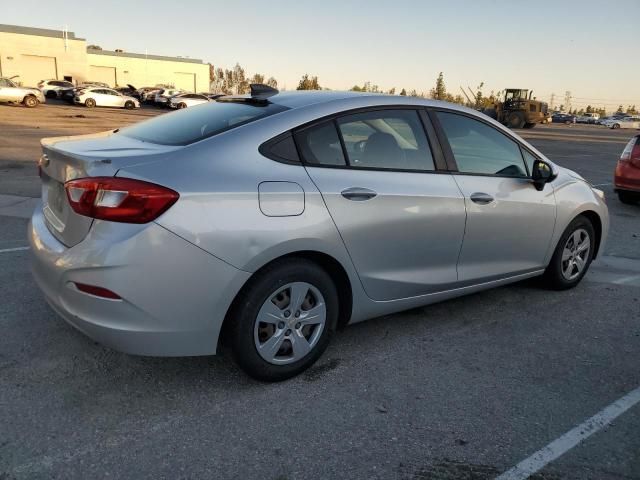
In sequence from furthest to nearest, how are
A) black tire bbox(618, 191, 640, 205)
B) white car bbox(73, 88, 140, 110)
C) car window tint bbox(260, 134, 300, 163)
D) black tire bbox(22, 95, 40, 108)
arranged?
white car bbox(73, 88, 140, 110)
black tire bbox(22, 95, 40, 108)
black tire bbox(618, 191, 640, 205)
car window tint bbox(260, 134, 300, 163)

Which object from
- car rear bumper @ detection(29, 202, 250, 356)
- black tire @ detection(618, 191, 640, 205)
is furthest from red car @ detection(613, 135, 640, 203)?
car rear bumper @ detection(29, 202, 250, 356)

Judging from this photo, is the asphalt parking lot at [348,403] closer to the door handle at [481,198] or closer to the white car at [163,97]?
the door handle at [481,198]

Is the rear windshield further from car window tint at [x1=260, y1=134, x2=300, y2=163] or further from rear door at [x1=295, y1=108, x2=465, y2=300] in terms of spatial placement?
rear door at [x1=295, y1=108, x2=465, y2=300]

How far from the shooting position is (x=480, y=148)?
3.95m

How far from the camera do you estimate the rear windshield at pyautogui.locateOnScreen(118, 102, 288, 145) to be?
10.0 feet

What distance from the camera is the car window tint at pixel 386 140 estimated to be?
328 cm

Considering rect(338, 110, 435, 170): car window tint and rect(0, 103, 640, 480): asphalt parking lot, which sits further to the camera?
rect(338, 110, 435, 170): car window tint

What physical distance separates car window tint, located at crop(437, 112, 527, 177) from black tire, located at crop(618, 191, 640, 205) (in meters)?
5.88

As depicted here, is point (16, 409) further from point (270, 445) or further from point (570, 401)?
point (570, 401)

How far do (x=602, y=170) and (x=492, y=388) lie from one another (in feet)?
45.7

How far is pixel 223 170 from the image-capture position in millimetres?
2732

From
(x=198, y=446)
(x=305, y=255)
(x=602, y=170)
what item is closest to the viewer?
(x=198, y=446)

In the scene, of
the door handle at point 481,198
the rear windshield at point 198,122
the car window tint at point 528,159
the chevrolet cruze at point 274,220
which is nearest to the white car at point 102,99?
the rear windshield at point 198,122

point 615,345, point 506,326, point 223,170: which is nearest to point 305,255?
point 223,170
